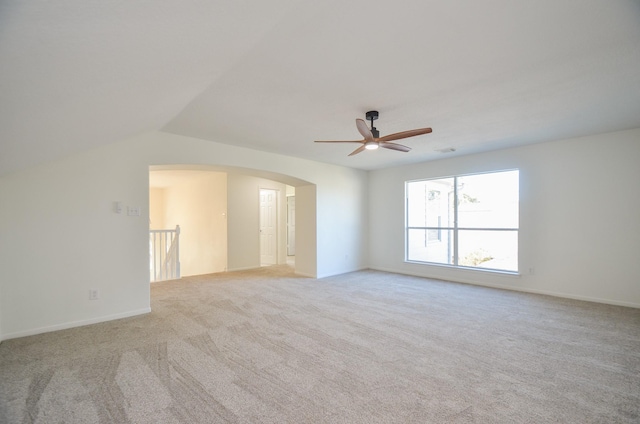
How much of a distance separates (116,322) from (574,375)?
4.85m

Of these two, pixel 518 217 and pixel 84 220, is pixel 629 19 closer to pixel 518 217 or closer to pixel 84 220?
pixel 518 217

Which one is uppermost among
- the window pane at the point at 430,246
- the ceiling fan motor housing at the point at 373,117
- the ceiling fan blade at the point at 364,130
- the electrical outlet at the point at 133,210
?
the ceiling fan motor housing at the point at 373,117

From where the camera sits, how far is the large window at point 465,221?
5.49 m

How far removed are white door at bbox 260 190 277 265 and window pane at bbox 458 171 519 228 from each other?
4.97m

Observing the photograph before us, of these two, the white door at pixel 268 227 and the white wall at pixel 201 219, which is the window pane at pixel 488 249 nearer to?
the white door at pixel 268 227

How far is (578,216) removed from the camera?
185 inches

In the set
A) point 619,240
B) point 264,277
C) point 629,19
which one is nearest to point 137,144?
point 264,277

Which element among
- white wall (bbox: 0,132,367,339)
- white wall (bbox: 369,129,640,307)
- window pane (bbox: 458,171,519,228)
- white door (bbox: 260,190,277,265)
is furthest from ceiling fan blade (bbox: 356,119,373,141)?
white door (bbox: 260,190,277,265)

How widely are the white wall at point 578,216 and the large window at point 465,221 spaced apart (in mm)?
221

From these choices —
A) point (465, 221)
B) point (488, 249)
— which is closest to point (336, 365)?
point (488, 249)

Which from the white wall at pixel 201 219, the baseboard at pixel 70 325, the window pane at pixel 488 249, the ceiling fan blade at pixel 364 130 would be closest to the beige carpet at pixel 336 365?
the baseboard at pixel 70 325

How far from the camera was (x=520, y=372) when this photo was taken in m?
2.52

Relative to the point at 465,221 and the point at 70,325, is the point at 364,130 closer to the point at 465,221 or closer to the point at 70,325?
the point at 465,221

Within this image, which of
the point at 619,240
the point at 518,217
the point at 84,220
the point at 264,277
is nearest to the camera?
the point at 84,220
